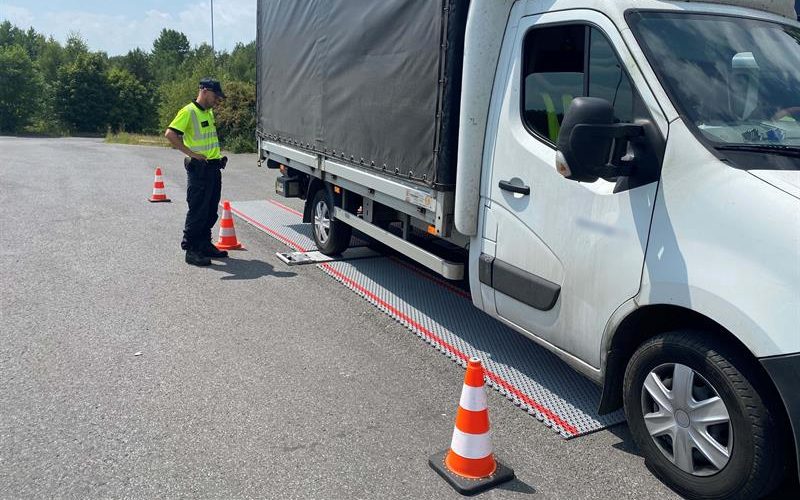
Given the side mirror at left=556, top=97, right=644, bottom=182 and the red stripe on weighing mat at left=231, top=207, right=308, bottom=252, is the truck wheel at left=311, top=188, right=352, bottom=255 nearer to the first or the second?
the red stripe on weighing mat at left=231, top=207, right=308, bottom=252

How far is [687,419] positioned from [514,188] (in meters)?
1.65

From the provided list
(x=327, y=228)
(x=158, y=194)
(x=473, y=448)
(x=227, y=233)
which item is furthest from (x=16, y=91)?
(x=473, y=448)

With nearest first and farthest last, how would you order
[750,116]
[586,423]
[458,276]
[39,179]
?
1. [750,116]
2. [586,423]
3. [458,276]
4. [39,179]

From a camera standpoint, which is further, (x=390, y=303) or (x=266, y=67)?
(x=266, y=67)

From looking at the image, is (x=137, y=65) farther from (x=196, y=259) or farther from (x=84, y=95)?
(x=196, y=259)

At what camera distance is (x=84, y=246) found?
8.01 metres

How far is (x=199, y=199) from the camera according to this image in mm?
7383

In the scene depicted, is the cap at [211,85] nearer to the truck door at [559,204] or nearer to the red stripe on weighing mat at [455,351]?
the red stripe on weighing mat at [455,351]

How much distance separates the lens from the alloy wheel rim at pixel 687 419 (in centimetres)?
297

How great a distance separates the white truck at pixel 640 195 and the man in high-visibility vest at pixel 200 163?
300 cm

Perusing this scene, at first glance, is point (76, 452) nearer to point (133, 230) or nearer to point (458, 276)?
point (458, 276)

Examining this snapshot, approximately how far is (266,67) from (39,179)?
8.23m

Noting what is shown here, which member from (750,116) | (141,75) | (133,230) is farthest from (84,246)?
(141,75)

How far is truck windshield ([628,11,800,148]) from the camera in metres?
3.16
